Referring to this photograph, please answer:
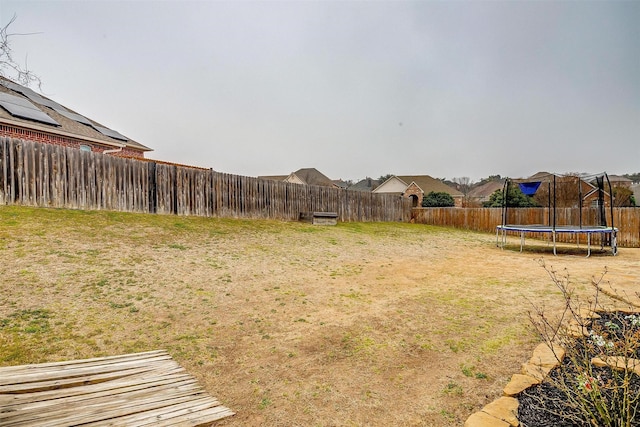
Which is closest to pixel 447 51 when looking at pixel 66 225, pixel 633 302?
pixel 633 302

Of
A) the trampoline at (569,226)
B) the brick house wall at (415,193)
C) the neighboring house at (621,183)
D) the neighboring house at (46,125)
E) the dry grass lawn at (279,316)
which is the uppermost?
the neighboring house at (46,125)

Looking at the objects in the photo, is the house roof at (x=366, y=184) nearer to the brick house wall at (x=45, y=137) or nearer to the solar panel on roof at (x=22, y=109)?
the brick house wall at (x=45, y=137)

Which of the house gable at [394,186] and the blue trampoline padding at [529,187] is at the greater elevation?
the house gable at [394,186]

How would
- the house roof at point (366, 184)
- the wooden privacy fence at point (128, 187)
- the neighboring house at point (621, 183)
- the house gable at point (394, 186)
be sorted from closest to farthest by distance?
the wooden privacy fence at point (128, 187)
the neighboring house at point (621, 183)
the house gable at point (394, 186)
the house roof at point (366, 184)

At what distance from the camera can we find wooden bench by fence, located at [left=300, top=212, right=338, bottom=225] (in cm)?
1400

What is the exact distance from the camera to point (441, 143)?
2592cm

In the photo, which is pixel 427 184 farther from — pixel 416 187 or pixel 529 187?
pixel 529 187

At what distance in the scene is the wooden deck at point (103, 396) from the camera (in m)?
1.66

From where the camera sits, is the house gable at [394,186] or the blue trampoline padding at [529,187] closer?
the blue trampoline padding at [529,187]

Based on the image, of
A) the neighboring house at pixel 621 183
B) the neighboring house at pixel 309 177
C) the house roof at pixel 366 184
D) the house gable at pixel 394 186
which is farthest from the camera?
the house roof at pixel 366 184

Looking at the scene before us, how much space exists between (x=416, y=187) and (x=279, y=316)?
1323 inches

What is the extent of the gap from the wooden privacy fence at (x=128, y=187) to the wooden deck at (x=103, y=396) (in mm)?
8205

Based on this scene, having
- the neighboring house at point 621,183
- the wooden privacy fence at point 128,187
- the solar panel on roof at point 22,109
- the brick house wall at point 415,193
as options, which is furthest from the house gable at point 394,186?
the solar panel on roof at point 22,109

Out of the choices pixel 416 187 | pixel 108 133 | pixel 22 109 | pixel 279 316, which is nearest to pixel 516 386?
pixel 279 316
